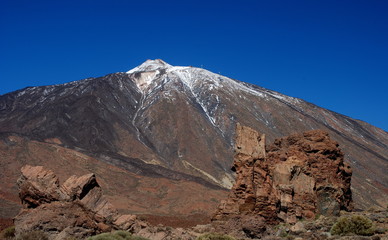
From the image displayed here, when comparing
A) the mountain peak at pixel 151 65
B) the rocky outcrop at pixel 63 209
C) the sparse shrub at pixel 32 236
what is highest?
the mountain peak at pixel 151 65

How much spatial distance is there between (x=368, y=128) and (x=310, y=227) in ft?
547

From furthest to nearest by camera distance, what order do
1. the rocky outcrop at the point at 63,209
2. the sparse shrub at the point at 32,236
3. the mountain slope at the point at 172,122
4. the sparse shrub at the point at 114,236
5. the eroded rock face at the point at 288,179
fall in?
the mountain slope at the point at 172,122 → the eroded rock face at the point at 288,179 → the rocky outcrop at the point at 63,209 → the sparse shrub at the point at 32,236 → the sparse shrub at the point at 114,236

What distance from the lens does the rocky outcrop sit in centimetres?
1516

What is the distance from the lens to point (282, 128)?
130m

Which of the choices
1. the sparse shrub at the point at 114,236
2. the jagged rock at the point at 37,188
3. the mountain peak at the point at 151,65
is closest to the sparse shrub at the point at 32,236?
the sparse shrub at the point at 114,236

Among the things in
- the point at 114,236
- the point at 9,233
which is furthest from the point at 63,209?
the point at 114,236

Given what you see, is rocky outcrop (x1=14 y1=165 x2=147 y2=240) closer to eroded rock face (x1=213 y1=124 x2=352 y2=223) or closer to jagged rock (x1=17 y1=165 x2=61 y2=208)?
jagged rock (x1=17 y1=165 x2=61 y2=208)

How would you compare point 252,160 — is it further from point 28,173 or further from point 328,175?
point 28,173

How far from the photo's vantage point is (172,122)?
126125mm

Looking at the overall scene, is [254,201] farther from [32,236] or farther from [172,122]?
[172,122]

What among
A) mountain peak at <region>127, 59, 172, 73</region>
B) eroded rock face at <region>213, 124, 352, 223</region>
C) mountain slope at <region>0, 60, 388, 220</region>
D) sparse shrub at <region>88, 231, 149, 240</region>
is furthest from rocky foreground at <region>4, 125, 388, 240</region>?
mountain peak at <region>127, 59, 172, 73</region>

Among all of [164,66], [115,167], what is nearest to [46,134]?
[115,167]

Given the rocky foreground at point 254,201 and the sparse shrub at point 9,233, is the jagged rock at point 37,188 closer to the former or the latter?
the rocky foreground at point 254,201

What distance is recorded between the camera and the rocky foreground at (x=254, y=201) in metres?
15.7
